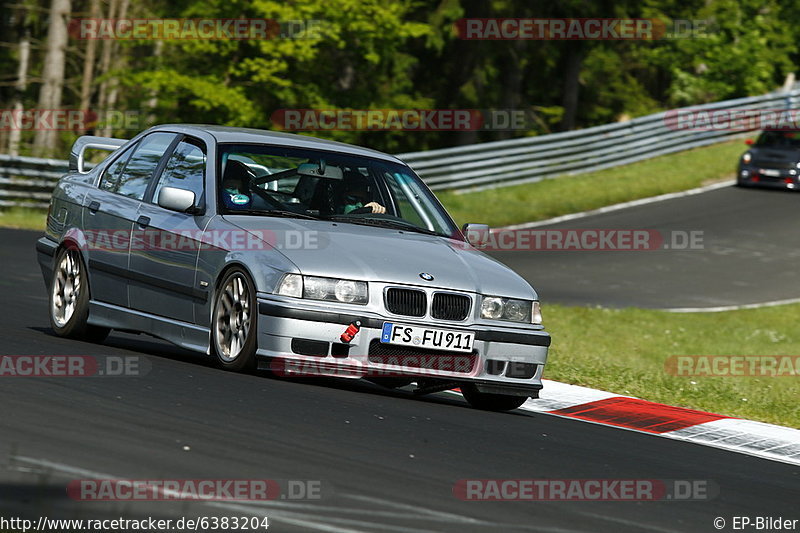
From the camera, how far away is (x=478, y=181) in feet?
104

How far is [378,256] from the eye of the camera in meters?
8.16

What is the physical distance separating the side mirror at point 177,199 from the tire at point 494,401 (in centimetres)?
216

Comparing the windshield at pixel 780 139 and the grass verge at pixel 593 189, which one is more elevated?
the windshield at pixel 780 139

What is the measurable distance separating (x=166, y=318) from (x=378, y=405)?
172cm

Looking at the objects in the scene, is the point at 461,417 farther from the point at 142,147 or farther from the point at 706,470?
the point at 142,147

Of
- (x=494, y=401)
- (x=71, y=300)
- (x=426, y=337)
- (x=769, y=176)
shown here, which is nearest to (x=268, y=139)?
(x=71, y=300)

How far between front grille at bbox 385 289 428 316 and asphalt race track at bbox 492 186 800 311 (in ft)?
36.0

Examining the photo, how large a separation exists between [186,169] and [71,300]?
144cm

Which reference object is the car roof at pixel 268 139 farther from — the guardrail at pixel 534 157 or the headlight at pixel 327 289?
the guardrail at pixel 534 157

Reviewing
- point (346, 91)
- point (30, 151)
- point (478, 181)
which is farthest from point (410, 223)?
point (346, 91)

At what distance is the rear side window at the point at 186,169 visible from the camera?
904 cm

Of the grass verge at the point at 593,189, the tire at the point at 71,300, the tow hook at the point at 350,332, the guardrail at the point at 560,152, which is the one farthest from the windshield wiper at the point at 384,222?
the guardrail at the point at 560,152

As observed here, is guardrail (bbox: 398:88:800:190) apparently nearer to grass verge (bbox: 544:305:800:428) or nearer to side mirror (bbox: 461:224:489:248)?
grass verge (bbox: 544:305:800:428)

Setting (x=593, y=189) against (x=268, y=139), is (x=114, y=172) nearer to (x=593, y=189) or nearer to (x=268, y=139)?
(x=268, y=139)
